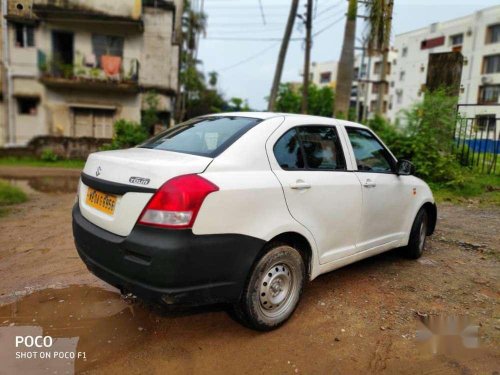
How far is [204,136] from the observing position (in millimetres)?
3143

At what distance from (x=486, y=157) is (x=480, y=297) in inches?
292

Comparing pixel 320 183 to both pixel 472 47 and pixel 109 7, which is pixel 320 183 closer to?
pixel 109 7

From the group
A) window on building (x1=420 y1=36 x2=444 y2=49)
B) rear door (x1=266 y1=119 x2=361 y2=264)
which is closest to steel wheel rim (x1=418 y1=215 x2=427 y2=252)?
rear door (x1=266 y1=119 x2=361 y2=264)

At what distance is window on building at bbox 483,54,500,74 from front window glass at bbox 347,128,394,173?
36.4 metres

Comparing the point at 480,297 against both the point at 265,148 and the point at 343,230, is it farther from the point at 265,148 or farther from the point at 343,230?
Result: the point at 265,148

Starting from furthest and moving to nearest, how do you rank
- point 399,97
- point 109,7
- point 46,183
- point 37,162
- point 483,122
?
point 399,97, point 109,7, point 37,162, point 46,183, point 483,122

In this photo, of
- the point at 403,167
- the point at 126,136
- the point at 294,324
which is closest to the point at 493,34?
the point at 126,136

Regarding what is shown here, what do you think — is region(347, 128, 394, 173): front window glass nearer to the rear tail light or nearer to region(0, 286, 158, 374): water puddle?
the rear tail light

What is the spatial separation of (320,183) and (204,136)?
1021mm

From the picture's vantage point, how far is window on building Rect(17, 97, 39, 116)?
19188 millimetres

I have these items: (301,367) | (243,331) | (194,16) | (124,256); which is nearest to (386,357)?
(301,367)

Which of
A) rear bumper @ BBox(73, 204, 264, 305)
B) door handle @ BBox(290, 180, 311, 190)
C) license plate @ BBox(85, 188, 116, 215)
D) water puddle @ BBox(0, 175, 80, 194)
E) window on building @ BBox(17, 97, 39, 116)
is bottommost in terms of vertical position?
water puddle @ BBox(0, 175, 80, 194)

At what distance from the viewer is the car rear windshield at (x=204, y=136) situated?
9.45 ft

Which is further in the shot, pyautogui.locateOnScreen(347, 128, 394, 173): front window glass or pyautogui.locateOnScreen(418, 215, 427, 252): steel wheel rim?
pyautogui.locateOnScreen(418, 215, 427, 252): steel wheel rim
